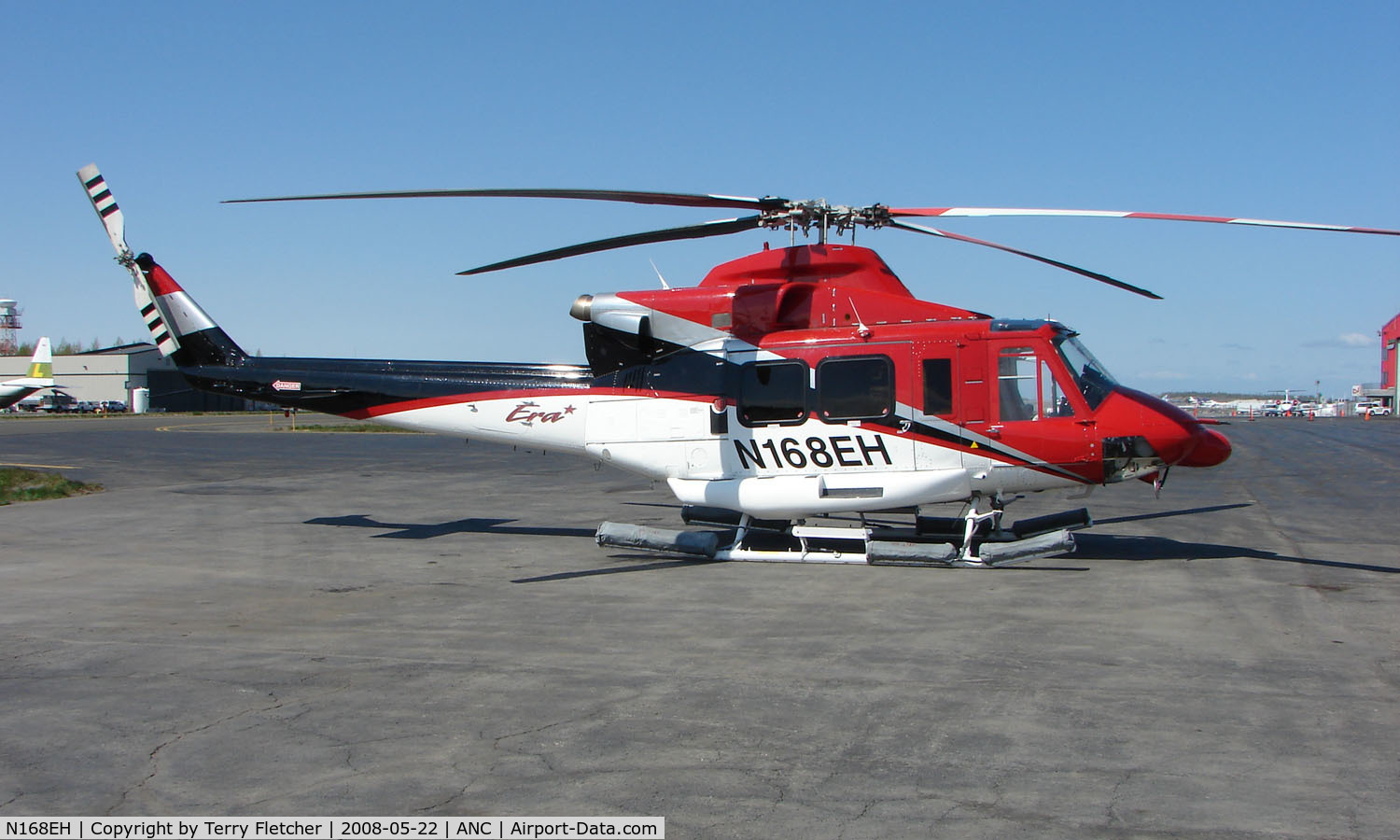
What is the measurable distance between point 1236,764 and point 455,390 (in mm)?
10799

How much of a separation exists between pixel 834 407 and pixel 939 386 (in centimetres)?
122

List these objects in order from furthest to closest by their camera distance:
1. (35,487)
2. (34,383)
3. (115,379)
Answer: (115,379), (34,383), (35,487)

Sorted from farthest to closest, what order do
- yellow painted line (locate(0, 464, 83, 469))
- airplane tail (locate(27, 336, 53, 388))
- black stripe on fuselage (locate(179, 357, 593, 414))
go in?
airplane tail (locate(27, 336, 53, 388)) < yellow painted line (locate(0, 464, 83, 469)) < black stripe on fuselage (locate(179, 357, 593, 414))

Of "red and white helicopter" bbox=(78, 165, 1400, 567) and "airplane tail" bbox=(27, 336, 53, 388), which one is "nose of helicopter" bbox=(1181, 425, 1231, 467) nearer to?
"red and white helicopter" bbox=(78, 165, 1400, 567)

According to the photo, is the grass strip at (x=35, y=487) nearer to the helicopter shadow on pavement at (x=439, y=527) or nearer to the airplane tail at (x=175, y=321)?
the airplane tail at (x=175, y=321)

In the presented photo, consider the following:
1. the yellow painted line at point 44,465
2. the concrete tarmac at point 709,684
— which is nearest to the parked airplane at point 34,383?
the yellow painted line at point 44,465

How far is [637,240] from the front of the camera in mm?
10961

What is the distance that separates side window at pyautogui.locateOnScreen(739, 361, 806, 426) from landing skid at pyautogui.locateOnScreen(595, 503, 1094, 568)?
51.9 inches

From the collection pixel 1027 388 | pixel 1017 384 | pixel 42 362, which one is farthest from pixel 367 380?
pixel 42 362

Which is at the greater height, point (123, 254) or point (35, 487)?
point (123, 254)

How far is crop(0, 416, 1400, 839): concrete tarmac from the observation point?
462 cm

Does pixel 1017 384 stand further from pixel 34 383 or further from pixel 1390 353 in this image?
pixel 1390 353

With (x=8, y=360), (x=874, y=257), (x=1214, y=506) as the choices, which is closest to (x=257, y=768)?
(x=874, y=257)

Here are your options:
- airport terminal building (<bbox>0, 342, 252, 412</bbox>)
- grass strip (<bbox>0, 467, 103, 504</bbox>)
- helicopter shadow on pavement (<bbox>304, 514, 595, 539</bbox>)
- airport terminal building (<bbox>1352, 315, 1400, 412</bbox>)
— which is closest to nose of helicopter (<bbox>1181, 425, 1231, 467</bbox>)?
helicopter shadow on pavement (<bbox>304, 514, 595, 539</bbox>)
